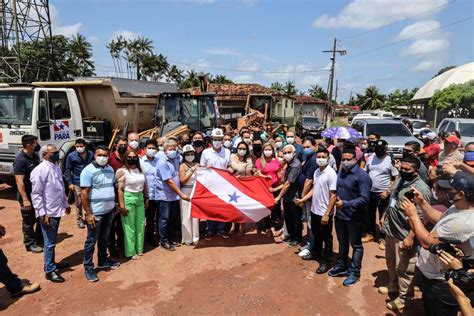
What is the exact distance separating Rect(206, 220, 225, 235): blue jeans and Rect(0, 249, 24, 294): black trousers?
9.39ft

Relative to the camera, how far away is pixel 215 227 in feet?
19.7

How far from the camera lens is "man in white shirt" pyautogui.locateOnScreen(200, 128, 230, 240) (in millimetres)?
5871

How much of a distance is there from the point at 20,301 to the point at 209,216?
2742 millimetres

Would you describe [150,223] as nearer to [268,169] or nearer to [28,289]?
[28,289]

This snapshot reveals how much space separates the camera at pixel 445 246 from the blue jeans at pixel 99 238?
3.85m

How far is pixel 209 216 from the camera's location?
5527mm

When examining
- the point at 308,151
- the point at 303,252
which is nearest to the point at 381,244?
the point at 303,252

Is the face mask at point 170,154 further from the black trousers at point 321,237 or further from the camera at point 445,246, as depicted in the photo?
the camera at point 445,246

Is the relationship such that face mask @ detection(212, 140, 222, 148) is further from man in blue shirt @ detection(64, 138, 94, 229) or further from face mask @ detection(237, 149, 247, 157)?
man in blue shirt @ detection(64, 138, 94, 229)

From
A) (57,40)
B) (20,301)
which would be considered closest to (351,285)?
(20,301)

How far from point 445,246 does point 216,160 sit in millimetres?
3982

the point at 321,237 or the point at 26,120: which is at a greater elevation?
the point at 26,120

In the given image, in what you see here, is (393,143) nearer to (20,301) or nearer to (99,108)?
(99,108)

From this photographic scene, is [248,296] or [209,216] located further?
[209,216]
